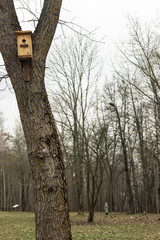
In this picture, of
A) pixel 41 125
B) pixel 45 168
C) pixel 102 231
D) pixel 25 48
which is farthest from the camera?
pixel 102 231

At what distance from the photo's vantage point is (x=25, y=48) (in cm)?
338

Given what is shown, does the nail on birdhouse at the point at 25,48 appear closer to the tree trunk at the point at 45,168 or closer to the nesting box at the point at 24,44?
the nesting box at the point at 24,44

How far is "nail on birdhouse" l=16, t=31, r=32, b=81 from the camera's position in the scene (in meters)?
3.35

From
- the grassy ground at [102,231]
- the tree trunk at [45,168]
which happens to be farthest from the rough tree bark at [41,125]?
the grassy ground at [102,231]

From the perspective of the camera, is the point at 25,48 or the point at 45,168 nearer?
the point at 45,168

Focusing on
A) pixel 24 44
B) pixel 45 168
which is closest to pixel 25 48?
pixel 24 44

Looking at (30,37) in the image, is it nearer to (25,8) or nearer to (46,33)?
(46,33)

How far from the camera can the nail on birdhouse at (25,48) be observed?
3.35 m

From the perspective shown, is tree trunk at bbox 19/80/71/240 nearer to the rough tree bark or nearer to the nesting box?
the rough tree bark

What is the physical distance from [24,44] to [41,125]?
1080 mm

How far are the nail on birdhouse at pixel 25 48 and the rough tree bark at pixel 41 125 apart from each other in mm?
69

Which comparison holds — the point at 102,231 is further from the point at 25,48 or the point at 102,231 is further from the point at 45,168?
the point at 25,48

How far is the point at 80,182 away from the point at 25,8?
1739 centimetres

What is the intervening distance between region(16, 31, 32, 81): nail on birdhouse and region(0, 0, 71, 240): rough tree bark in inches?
2.7
